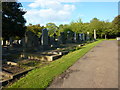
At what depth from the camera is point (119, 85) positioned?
4066 mm

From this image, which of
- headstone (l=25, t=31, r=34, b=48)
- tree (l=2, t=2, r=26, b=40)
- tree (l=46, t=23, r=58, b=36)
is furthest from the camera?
tree (l=46, t=23, r=58, b=36)

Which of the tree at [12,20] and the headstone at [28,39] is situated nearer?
the headstone at [28,39]

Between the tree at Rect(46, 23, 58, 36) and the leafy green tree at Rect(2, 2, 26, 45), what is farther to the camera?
the tree at Rect(46, 23, 58, 36)

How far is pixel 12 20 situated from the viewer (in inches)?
842

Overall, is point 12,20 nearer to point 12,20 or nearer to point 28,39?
point 12,20

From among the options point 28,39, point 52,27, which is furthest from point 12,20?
point 52,27

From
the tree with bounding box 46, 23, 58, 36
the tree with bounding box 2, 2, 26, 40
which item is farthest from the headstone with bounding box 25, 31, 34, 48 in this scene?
the tree with bounding box 46, 23, 58, 36

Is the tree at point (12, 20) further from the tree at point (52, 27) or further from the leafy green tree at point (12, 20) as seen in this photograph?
the tree at point (52, 27)

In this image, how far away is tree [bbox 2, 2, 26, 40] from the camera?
20141mm

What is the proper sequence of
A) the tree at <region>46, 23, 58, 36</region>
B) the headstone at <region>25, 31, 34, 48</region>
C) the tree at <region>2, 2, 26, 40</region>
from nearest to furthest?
the headstone at <region>25, 31, 34, 48</region>, the tree at <region>2, 2, 26, 40</region>, the tree at <region>46, 23, 58, 36</region>

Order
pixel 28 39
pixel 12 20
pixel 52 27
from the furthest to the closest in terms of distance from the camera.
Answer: pixel 52 27
pixel 12 20
pixel 28 39

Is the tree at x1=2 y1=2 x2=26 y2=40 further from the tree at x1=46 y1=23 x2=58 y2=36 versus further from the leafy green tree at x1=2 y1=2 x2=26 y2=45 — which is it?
the tree at x1=46 y1=23 x2=58 y2=36

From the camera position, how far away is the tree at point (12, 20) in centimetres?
2014

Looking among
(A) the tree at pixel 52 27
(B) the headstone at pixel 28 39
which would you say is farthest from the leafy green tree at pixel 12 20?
(A) the tree at pixel 52 27
